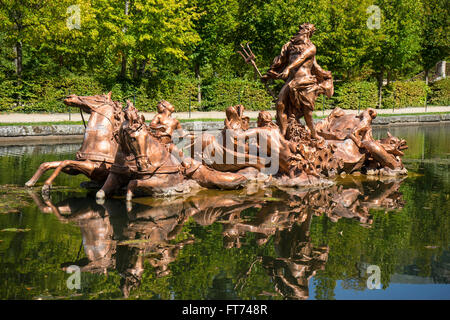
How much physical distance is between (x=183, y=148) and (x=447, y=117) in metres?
25.2

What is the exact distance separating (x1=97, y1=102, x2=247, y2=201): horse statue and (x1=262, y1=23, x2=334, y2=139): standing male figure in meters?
3.00

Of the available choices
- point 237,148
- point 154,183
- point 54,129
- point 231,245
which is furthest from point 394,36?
point 231,245

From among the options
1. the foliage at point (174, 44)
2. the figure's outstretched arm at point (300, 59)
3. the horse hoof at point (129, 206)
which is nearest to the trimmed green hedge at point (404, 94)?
the foliage at point (174, 44)

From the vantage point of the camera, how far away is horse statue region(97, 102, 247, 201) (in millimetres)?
9094

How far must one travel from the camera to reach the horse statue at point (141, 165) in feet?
29.8

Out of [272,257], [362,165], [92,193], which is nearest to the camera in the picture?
[272,257]

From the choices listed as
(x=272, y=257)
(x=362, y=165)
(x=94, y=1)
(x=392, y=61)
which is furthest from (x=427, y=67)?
(x=272, y=257)

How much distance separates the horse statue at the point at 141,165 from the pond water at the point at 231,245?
1.07 feet

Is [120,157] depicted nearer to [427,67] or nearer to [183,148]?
[183,148]

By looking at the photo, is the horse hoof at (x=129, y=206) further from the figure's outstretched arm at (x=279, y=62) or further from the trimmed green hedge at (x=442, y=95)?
the trimmed green hedge at (x=442, y=95)

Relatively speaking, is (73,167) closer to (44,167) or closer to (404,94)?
(44,167)

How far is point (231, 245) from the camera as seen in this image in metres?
6.88

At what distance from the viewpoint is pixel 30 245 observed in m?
6.77
